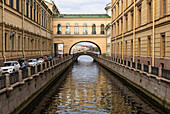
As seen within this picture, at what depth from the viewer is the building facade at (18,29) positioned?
30.4 metres

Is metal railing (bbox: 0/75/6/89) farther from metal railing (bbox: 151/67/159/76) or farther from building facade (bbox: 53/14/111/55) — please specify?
building facade (bbox: 53/14/111/55)

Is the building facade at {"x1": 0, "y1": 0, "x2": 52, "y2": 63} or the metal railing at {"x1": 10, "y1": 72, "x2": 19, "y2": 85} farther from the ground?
the building facade at {"x1": 0, "y1": 0, "x2": 52, "y2": 63}

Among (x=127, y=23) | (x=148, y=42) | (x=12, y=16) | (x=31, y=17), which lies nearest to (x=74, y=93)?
(x=148, y=42)

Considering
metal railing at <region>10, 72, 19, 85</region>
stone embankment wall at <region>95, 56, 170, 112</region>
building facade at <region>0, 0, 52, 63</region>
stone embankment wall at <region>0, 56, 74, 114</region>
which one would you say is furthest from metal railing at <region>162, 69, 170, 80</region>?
building facade at <region>0, 0, 52, 63</region>

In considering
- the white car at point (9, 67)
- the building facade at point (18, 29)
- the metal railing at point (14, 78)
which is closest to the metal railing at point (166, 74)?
the metal railing at point (14, 78)

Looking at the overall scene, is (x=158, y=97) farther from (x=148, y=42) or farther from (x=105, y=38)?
(x=105, y=38)

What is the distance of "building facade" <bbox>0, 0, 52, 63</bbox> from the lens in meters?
30.4

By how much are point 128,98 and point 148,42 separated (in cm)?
1037

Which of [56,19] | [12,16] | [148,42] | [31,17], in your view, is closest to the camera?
[148,42]

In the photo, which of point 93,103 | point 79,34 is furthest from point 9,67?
point 79,34

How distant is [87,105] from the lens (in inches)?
696

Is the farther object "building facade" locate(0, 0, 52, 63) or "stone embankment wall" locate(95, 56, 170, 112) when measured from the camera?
"building facade" locate(0, 0, 52, 63)

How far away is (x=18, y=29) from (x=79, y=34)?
42.7 m

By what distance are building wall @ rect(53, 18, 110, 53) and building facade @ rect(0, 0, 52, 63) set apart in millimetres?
23177
